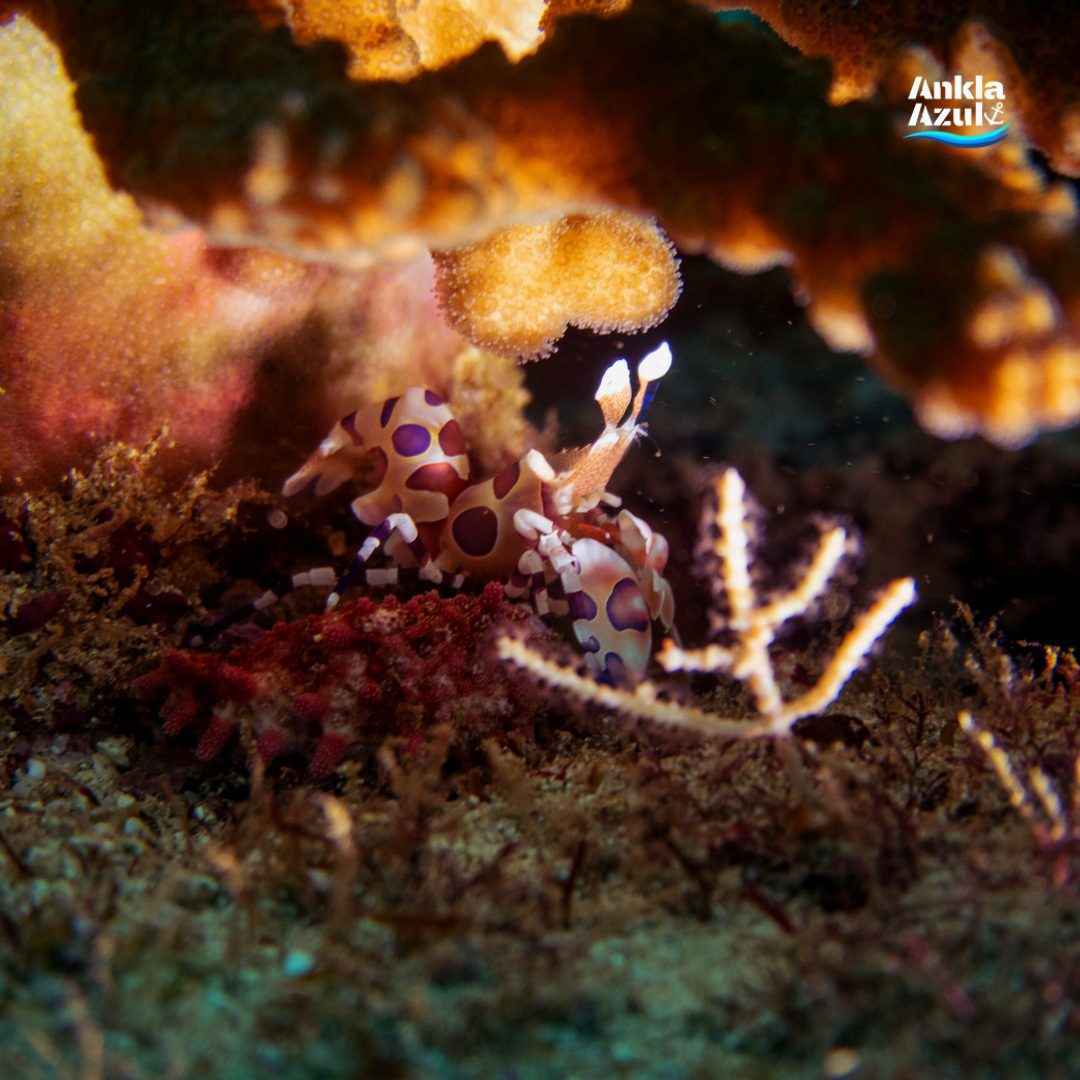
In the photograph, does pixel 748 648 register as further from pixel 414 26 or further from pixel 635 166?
pixel 414 26

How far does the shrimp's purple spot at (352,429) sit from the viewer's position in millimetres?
3662

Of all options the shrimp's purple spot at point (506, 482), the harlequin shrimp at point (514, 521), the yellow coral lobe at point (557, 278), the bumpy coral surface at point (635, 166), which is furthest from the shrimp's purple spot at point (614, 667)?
the bumpy coral surface at point (635, 166)

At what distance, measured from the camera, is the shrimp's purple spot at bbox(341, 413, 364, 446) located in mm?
3662

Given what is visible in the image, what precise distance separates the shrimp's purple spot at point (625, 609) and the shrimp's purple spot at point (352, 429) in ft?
4.50

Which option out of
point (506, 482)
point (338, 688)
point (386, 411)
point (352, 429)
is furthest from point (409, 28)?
point (338, 688)

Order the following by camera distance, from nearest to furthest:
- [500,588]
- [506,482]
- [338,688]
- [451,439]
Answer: [338,688] → [500,588] → [506,482] → [451,439]

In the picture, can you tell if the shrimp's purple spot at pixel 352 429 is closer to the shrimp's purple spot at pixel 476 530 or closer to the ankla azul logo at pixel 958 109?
the shrimp's purple spot at pixel 476 530

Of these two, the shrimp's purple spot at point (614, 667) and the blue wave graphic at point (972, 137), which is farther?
the shrimp's purple spot at point (614, 667)

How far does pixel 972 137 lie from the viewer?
84.7 inches

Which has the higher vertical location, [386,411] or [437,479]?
[386,411]

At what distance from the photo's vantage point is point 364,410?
3.67m

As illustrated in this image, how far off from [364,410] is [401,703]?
5.05 feet

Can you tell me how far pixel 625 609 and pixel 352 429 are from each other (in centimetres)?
149

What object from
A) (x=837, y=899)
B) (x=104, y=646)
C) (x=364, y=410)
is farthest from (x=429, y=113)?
(x=104, y=646)
